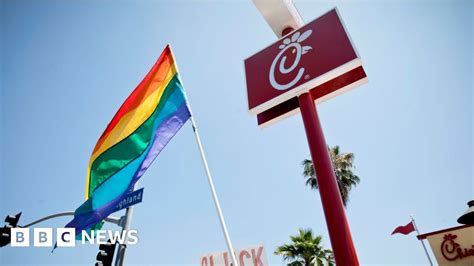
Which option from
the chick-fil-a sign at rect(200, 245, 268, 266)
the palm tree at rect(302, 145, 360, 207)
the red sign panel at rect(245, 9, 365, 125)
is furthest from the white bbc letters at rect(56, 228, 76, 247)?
the palm tree at rect(302, 145, 360, 207)

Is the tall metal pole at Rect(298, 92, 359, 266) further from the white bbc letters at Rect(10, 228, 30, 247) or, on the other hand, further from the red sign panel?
the white bbc letters at Rect(10, 228, 30, 247)

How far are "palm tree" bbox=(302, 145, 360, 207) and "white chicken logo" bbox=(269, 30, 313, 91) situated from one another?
1667 cm

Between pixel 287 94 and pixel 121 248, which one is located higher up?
pixel 287 94

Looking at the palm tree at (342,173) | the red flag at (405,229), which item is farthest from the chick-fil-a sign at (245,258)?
the palm tree at (342,173)

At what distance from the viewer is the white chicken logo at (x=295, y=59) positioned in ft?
28.5

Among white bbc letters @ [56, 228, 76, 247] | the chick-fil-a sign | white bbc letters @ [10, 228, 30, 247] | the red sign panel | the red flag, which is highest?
the red sign panel

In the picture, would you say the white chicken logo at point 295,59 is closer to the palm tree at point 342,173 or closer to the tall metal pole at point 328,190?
the tall metal pole at point 328,190

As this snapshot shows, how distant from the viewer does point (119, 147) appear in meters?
7.32

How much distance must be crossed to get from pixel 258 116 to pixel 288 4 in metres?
3.33

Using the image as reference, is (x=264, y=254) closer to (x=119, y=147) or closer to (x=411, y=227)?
(x=119, y=147)

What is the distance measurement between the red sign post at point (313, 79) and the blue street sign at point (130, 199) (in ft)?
12.2

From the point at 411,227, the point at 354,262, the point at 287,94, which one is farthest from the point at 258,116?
the point at 411,227

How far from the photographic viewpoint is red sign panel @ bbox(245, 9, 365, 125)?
26.5 feet

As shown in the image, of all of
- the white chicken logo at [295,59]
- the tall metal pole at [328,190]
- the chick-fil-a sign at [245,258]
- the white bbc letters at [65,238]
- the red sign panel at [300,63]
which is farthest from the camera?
the chick-fil-a sign at [245,258]
